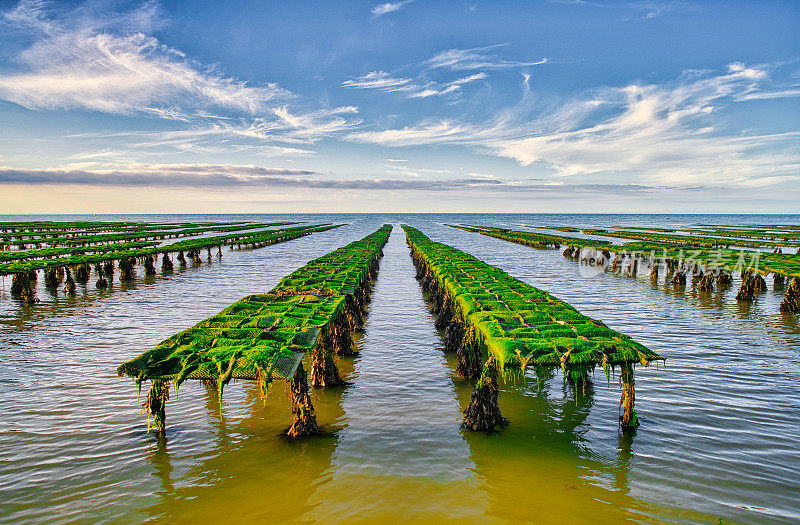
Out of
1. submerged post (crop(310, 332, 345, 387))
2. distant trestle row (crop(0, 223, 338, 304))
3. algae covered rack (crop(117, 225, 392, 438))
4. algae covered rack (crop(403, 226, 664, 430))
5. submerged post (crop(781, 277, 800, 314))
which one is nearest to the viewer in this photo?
algae covered rack (crop(117, 225, 392, 438))

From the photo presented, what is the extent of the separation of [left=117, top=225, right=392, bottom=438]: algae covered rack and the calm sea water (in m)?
0.74

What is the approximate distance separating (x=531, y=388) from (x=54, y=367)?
46.7ft

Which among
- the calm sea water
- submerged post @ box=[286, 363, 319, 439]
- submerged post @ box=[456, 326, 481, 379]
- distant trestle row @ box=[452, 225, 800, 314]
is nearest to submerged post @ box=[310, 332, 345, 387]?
the calm sea water

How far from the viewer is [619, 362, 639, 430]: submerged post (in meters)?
8.98

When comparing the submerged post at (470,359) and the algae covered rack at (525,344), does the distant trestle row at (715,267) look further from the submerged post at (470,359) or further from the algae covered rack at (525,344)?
the submerged post at (470,359)

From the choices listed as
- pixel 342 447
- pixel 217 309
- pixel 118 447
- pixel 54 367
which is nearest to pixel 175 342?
pixel 118 447

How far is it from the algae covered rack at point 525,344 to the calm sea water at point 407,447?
2.03ft

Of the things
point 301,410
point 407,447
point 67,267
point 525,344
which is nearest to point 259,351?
point 301,410

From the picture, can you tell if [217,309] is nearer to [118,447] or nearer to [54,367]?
[54,367]

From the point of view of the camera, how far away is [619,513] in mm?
6930

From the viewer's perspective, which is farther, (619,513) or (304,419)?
(304,419)

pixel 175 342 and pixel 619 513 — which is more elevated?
pixel 175 342

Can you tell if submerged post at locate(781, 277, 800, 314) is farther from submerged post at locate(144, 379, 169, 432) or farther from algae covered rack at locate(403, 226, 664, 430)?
submerged post at locate(144, 379, 169, 432)

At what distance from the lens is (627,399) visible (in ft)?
30.3
